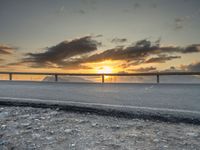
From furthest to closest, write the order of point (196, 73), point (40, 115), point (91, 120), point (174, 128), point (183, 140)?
A: point (196, 73) → point (40, 115) → point (91, 120) → point (174, 128) → point (183, 140)

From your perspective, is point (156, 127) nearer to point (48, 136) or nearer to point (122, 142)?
point (122, 142)

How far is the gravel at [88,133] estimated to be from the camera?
5496 mm

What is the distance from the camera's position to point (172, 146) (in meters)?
5.39

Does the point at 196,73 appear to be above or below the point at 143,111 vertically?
above

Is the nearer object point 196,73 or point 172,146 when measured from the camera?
point 172,146

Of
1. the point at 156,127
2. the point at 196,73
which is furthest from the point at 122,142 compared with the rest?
the point at 196,73

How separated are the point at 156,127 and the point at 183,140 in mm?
991

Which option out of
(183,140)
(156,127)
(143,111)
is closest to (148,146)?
(183,140)

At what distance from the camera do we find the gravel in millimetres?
5496

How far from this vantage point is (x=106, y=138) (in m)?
5.84

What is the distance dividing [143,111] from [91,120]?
160 centimetres

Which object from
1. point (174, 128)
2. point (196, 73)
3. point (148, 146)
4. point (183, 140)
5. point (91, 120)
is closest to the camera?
point (148, 146)

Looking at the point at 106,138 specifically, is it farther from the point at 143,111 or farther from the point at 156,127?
the point at 143,111

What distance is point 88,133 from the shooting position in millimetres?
6191
